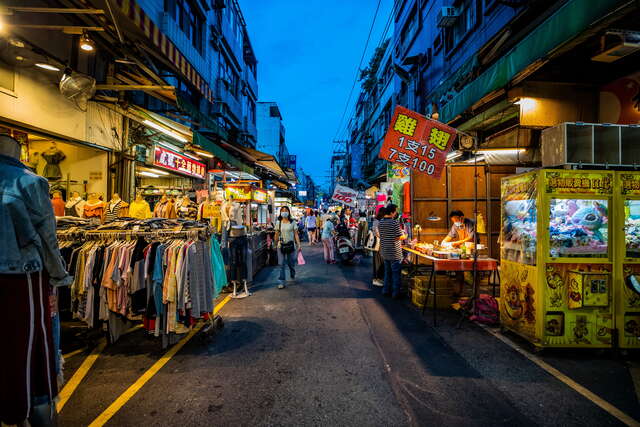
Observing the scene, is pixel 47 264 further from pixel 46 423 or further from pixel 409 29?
pixel 409 29

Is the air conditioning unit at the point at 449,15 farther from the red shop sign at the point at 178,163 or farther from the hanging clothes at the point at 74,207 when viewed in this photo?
the hanging clothes at the point at 74,207

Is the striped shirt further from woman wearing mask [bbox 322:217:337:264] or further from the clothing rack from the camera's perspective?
woman wearing mask [bbox 322:217:337:264]

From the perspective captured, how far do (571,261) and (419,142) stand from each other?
3178 mm

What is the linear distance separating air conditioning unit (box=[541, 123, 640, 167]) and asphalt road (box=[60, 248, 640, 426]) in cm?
280

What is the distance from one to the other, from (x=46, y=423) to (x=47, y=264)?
1.21 metres

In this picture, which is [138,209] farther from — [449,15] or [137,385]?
[449,15]

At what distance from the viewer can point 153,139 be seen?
33.3 feet

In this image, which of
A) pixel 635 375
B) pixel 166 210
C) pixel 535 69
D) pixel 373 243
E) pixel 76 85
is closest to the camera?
pixel 635 375

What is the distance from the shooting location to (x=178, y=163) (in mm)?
11453

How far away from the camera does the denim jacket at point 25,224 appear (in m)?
2.07

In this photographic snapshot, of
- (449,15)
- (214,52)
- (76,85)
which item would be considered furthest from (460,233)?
(214,52)

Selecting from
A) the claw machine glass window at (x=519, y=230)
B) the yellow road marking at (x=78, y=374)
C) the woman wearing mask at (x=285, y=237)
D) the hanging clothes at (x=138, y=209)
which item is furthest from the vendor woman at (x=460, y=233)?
the hanging clothes at (x=138, y=209)

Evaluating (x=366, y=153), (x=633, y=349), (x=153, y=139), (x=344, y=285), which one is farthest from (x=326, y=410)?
(x=366, y=153)

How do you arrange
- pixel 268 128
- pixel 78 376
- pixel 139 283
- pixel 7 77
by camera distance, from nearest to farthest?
pixel 78 376
pixel 139 283
pixel 7 77
pixel 268 128
